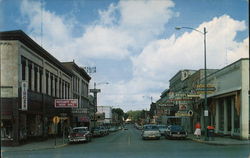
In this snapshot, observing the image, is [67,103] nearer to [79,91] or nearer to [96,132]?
[96,132]

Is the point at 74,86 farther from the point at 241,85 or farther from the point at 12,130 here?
the point at 241,85

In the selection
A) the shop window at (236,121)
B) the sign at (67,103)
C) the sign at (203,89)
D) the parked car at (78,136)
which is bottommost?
the parked car at (78,136)

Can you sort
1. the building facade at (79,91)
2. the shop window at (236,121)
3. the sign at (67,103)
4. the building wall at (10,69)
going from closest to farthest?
the building wall at (10,69) < the shop window at (236,121) < the sign at (67,103) < the building facade at (79,91)

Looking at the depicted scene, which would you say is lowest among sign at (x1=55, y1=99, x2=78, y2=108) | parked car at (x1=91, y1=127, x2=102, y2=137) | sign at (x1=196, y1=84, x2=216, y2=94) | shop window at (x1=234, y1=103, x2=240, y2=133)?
parked car at (x1=91, y1=127, x2=102, y2=137)

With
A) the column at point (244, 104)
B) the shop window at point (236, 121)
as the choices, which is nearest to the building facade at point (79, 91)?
the shop window at point (236, 121)

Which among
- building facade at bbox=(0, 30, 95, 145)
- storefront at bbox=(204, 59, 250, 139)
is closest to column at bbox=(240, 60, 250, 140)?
storefront at bbox=(204, 59, 250, 139)

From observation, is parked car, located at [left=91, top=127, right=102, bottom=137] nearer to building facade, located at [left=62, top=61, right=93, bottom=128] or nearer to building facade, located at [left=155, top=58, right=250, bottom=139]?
building facade, located at [left=62, top=61, right=93, bottom=128]

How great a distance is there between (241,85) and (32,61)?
19.5m

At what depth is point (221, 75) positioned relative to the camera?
3975 centimetres

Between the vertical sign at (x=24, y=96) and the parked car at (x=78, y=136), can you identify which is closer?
the vertical sign at (x=24, y=96)

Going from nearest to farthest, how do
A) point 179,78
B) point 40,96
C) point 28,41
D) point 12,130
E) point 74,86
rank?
point 12,130 → point 28,41 → point 40,96 → point 74,86 → point 179,78

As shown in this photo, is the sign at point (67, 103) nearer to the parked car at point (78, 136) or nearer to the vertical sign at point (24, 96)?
the parked car at point (78, 136)

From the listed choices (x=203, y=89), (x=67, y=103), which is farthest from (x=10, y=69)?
(x=203, y=89)

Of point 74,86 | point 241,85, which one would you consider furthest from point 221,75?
point 74,86
